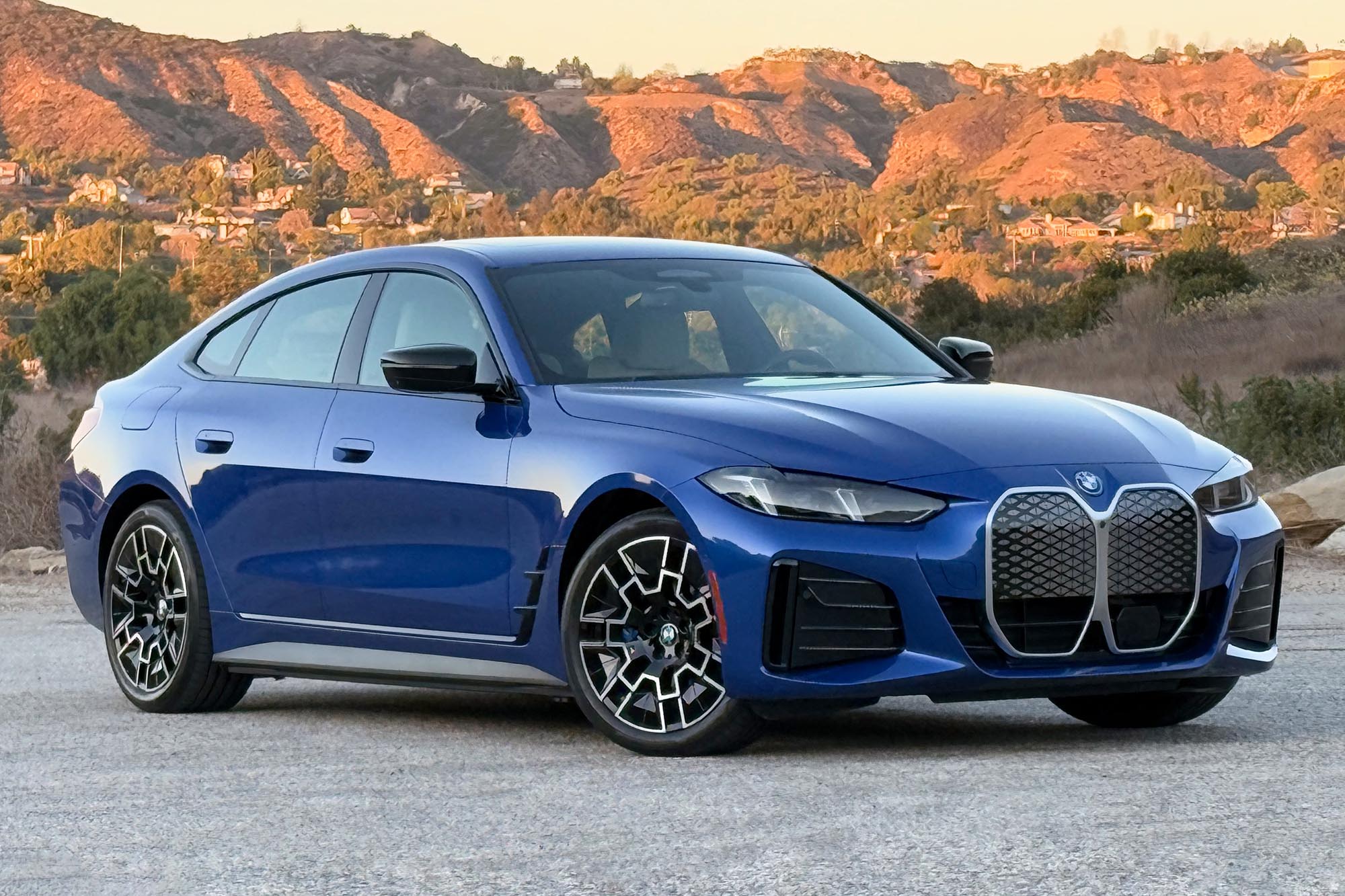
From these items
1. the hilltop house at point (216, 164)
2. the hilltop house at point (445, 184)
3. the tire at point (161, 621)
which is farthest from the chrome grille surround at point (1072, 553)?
the hilltop house at point (216, 164)

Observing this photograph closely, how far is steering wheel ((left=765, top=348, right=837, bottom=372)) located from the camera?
7.45 m

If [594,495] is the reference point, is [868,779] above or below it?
below

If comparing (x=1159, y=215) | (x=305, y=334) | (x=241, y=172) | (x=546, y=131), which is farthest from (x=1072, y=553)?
(x=546, y=131)

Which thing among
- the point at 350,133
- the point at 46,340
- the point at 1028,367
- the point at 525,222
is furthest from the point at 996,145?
the point at 1028,367

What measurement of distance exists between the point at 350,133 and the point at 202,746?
18616 cm

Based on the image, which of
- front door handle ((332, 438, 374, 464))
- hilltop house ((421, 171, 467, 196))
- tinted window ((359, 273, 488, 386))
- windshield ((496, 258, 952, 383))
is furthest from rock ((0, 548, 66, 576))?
hilltop house ((421, 171, 467, 196))

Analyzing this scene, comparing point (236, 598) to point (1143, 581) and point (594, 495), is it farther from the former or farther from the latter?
point (1143, 581)

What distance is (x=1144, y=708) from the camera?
282 inches

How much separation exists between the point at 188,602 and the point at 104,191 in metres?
143

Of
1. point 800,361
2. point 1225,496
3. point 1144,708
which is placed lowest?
point 1144,708

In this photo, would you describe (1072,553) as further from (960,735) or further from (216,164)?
(216,164)

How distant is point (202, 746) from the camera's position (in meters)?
7.13

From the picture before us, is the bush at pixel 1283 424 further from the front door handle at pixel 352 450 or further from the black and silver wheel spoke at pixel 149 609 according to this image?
the front door handle at pixel 352 450

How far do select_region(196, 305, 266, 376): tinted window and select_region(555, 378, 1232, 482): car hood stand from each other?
196cm
